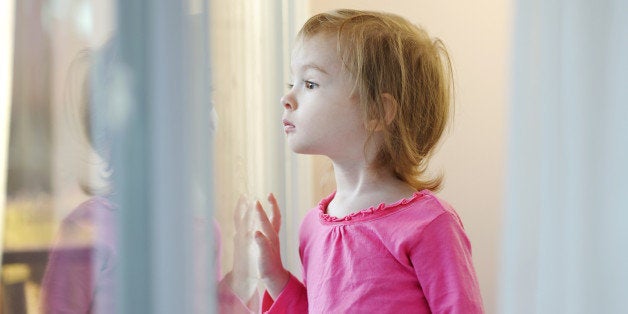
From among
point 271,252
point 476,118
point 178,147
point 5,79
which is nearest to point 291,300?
point 271,252

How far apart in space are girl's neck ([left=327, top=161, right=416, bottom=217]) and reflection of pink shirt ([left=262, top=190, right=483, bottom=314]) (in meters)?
0.03

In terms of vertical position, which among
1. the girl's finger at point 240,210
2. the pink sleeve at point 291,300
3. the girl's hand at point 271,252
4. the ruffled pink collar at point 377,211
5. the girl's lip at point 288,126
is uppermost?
the girl's lip at point 288,126

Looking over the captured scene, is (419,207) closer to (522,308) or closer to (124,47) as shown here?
(522,308)

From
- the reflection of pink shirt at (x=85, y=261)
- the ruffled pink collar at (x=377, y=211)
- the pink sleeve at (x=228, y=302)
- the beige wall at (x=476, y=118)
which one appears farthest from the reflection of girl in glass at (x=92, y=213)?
the beige wall at (x=476, y=118)

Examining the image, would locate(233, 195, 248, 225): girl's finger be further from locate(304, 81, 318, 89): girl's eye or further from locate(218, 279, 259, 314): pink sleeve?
locate(304, 81, 318, 89): girl's eye

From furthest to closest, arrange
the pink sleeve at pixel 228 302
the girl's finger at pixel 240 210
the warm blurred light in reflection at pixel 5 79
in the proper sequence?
the girl's finger at pixel 240 210, the pink sleeve at pixel 228 302, the warm blurred light in reflection at pixel 5 79

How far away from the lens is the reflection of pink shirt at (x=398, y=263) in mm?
1438

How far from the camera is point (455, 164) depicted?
8.06ft

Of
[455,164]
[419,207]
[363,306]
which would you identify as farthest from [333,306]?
[455,164]

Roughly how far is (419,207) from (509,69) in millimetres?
416

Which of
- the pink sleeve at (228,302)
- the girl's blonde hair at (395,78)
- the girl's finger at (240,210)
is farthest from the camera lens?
the girl's blonde hair at (395,78)

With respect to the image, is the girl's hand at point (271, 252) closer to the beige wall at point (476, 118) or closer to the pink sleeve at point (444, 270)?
the pink sleeve at point (444, 270)

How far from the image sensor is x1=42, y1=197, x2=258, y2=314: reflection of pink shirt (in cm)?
104

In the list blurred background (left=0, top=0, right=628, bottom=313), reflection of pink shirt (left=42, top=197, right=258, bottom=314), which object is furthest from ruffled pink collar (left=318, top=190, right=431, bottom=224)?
reflection of pink shirt (left=42, top=197, right=258, bottom=314)
